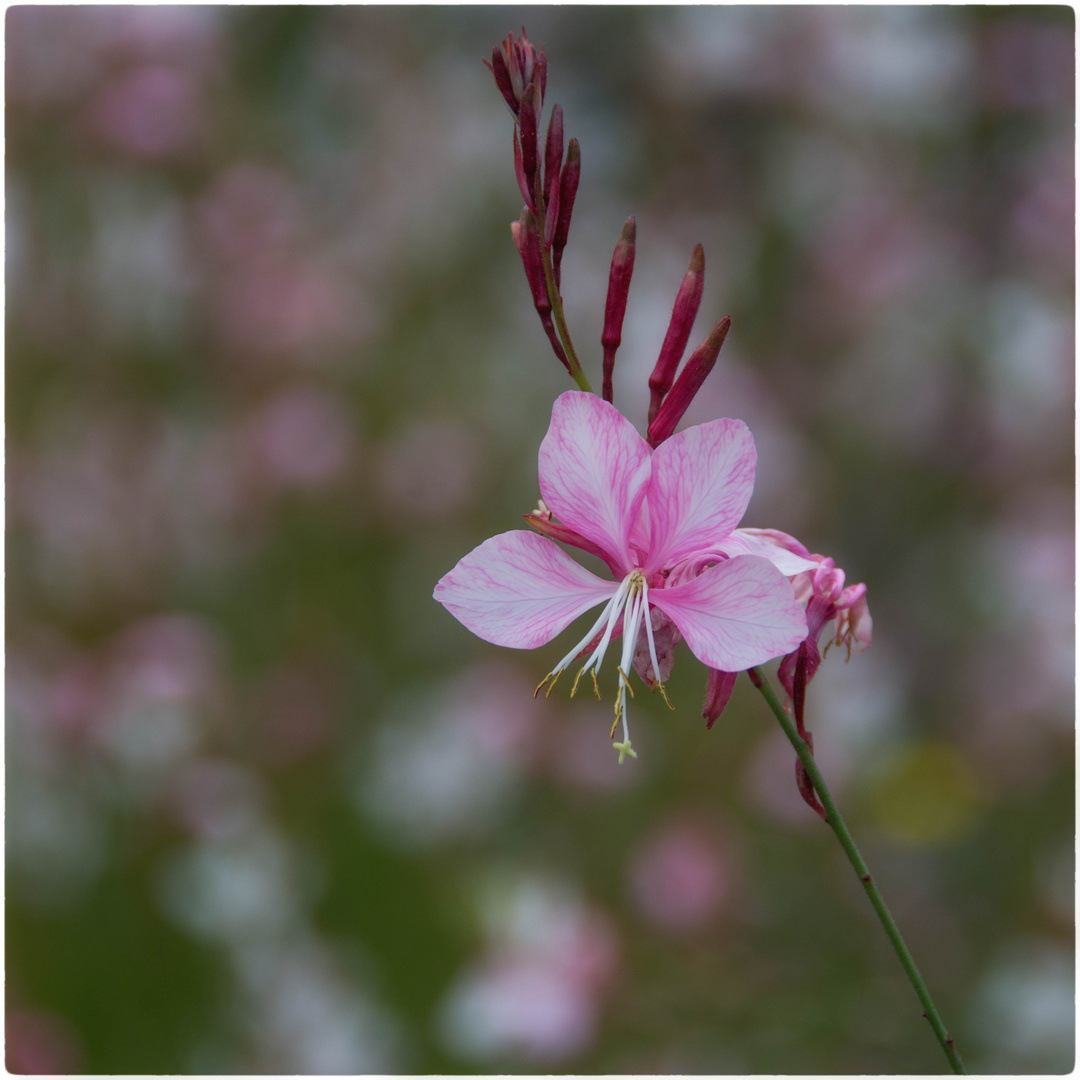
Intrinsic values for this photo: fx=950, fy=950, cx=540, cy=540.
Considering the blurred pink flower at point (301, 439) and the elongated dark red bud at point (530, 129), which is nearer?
the elongated dark red bud at point (530, 129)

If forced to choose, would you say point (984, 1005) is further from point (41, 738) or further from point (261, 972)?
point (41, 738)

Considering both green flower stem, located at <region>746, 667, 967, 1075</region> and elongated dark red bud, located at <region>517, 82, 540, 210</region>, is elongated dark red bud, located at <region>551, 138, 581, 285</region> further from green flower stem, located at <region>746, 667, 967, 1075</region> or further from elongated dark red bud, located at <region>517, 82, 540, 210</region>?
green flower stem, located at <region>746, 667, 967, 1075</region>

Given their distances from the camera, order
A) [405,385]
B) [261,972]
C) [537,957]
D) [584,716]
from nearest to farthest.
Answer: [537,957] → [261,972] → [584,716] → [405,385]

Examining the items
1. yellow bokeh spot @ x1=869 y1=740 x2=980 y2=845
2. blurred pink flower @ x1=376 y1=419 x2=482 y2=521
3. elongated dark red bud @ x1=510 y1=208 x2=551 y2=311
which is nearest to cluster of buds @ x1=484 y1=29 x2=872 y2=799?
elongated dark red bud @ x1=510 y1=208 x2=551 y2=311

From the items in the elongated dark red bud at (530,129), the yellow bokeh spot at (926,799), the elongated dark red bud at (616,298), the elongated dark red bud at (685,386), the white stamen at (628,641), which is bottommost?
the yellow bokeh spot at (926,799)

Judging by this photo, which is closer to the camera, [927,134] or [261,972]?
[261,972]

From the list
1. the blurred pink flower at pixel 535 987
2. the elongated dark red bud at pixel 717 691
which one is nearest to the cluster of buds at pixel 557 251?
the elongated dark red bud at pixel 717 691

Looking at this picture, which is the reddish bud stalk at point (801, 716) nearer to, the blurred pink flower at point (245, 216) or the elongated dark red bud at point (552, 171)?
the elongated dark red bud at point (552, 171)

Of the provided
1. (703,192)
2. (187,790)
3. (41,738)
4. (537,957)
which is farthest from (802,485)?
(41,738)
